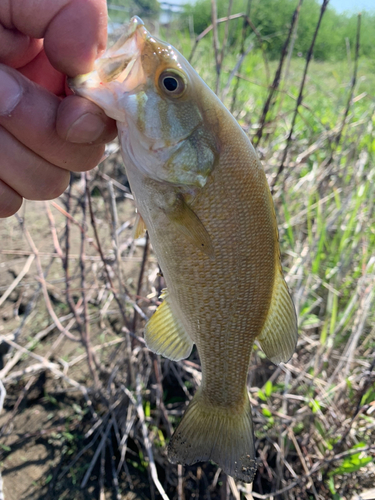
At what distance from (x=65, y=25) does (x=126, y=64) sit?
0.18m

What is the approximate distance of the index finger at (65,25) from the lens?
87 cm

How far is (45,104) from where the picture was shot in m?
0.93

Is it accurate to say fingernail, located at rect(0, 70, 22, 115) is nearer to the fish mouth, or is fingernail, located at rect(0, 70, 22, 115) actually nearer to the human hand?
the human hand

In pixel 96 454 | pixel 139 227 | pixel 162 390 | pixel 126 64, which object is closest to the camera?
pixel 126 64

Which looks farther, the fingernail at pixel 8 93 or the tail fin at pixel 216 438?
the tail fin at pixel 216 438

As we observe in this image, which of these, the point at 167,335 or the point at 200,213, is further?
the point at 167,335

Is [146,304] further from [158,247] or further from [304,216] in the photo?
[304,216]

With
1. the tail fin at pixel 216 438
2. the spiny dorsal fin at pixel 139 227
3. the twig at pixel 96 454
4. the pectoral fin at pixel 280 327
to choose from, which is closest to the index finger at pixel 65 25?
the spiny dorsal fin at pixel 139 227

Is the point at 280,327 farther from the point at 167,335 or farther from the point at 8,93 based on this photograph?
the point at 8,93

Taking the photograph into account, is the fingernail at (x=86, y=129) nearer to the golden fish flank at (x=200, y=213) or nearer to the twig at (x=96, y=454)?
the golden fish flank at (x=200, y=213)

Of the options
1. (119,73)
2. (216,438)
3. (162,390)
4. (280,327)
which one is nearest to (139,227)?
(119,73)

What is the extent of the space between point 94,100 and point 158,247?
0.39m

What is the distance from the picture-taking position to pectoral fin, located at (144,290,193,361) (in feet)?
3.53

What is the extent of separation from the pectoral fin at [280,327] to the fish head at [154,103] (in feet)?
1.31
